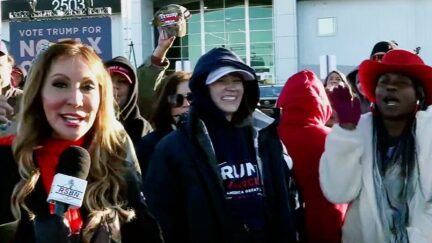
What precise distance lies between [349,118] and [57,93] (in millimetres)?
1528

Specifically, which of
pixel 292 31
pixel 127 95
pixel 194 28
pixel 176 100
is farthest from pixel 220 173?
pixel 194 28

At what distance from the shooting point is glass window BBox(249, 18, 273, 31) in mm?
26703

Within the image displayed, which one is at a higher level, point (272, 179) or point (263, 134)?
point (263, 134)

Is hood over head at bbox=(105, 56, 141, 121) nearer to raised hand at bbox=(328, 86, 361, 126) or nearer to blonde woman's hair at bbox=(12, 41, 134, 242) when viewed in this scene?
raised hand at bbox=(328, 86, 361, 126)

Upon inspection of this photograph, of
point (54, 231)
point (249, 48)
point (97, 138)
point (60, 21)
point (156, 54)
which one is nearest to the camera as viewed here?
point (54, 231)

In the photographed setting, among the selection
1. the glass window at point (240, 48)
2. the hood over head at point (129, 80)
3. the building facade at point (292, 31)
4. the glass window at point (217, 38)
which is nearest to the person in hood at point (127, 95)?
the hood over head at point (129, 80)

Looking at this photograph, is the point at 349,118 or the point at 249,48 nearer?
the point at 349,118

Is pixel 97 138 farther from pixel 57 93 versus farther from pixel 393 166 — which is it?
pixel 393 166

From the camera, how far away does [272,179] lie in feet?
10.3

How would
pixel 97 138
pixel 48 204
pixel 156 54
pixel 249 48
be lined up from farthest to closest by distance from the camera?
pixel 249 48 → pixel 156 54 → pixel 97 138 → pixel 48 204

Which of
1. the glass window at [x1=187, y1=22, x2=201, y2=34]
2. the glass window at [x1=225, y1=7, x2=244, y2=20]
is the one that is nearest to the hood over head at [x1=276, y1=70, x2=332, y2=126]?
the glass window at [x1=225, y1=7, x2=244, y2=20]

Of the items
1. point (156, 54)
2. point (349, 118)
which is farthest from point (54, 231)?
point (156, 54)

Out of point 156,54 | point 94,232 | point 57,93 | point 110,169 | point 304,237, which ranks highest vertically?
point 156,54

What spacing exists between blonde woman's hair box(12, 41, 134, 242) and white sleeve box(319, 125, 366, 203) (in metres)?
1.17
